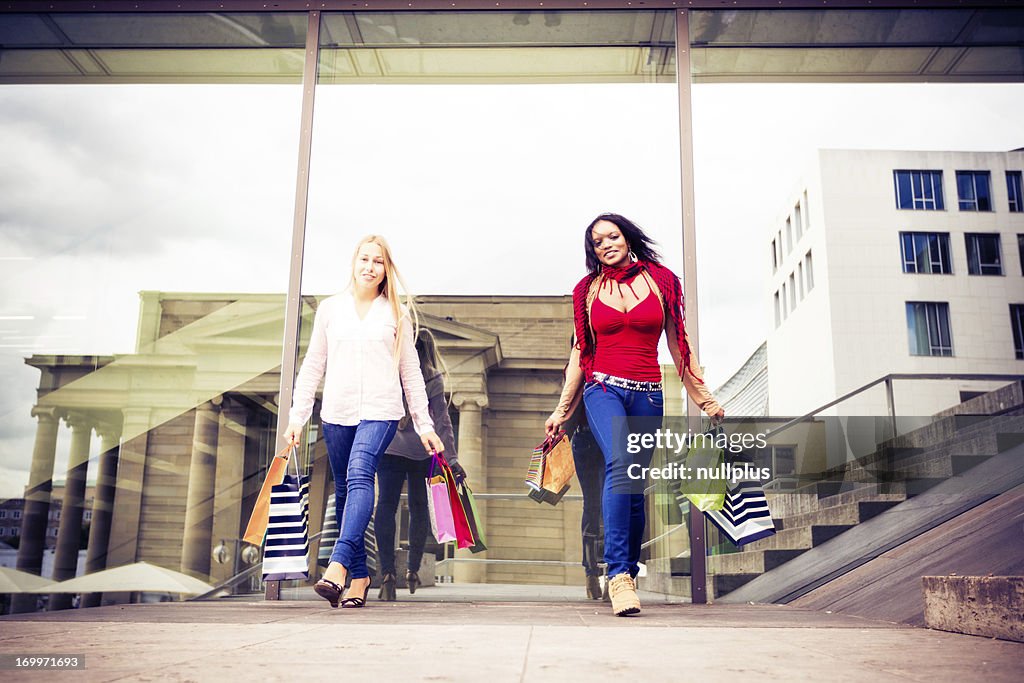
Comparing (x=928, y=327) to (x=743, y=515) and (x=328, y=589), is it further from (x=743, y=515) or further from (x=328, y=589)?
Result: (x=328, y=589)

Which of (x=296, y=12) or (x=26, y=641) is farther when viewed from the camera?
(x=296, y=12)

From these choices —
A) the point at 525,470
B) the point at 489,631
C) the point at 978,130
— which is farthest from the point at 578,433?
the point at 978,130

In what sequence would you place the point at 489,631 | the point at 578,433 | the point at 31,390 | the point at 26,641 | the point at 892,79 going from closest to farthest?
the point at 26,641 → the point at 489,631 → the point at 578,433 → the point at 892,79 → the point at 31,390

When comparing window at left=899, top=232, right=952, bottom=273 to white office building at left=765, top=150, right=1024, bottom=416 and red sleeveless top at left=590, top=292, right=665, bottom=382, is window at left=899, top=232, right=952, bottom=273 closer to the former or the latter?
white office building at left=765, top=150, right=1024, bottom=416

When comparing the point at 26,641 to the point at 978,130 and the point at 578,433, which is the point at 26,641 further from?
the point at 978,130

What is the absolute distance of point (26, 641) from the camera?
288 centimetres

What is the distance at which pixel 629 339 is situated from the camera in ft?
14.4

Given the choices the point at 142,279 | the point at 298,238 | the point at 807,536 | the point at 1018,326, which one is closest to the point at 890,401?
the point at 1018,326

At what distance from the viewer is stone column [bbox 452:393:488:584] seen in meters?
5.66

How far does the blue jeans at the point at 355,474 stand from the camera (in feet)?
14.4

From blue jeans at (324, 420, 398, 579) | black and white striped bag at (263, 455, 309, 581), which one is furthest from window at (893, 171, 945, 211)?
black and white striped bag at (263, 455, 309, 581)

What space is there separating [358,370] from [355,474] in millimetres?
570

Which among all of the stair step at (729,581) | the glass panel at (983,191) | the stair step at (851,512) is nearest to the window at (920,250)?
the glass panel at (983,191)

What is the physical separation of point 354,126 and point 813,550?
4.72 meters
